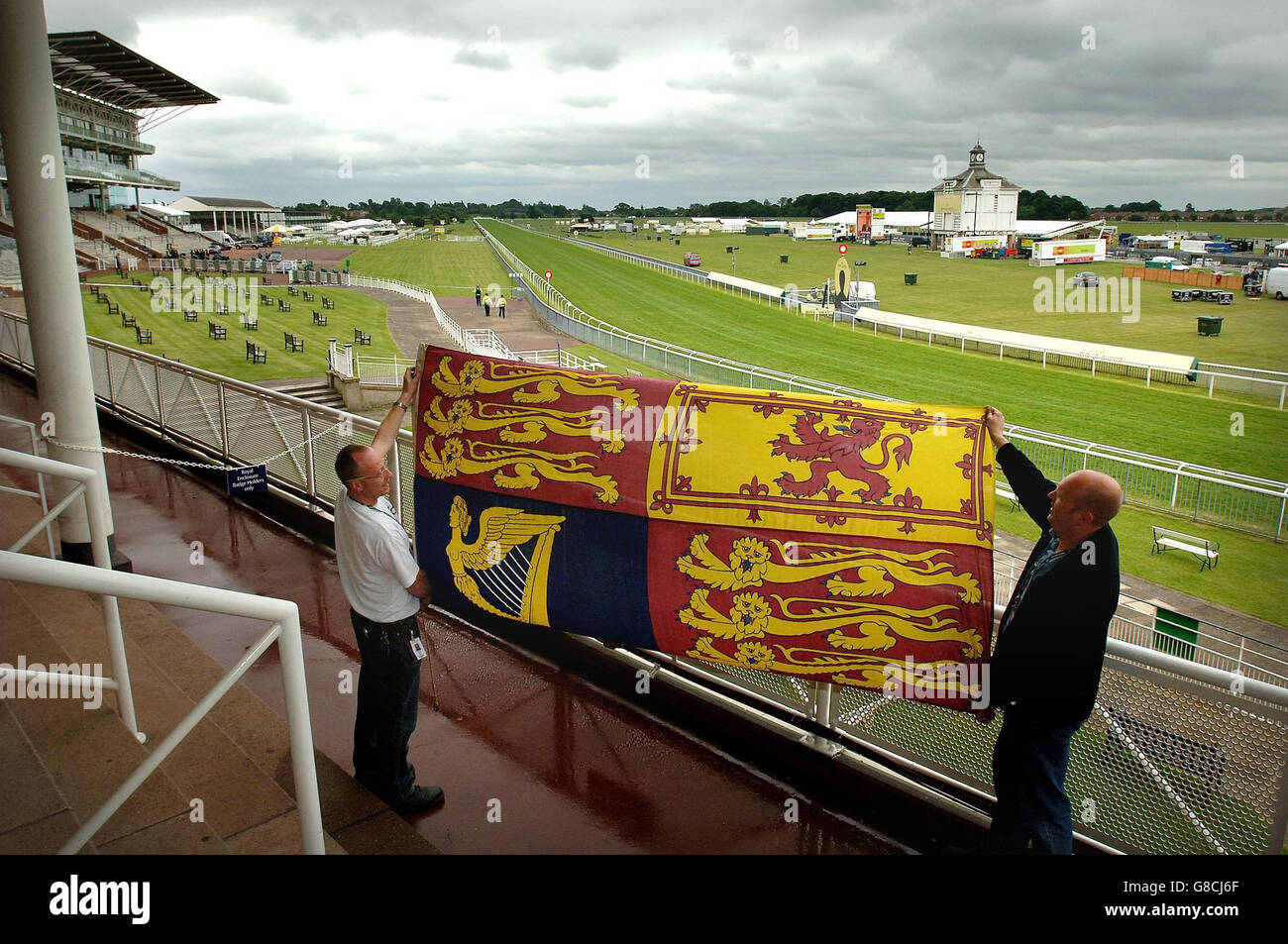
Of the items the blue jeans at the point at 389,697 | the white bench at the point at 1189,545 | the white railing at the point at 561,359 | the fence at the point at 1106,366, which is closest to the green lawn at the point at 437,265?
the white railing at the point at 561,359

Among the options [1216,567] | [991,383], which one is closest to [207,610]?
[1216,567]

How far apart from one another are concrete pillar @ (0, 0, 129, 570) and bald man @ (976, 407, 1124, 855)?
541cm

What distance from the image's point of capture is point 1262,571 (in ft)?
57.9

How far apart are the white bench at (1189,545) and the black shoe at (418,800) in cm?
1822

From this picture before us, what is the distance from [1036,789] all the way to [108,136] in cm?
9152

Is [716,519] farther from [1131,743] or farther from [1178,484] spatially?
[1178,484]

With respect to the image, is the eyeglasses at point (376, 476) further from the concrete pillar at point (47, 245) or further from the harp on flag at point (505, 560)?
Result: the concrete pillar at point (47, 245)

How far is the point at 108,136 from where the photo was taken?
74.7 metres

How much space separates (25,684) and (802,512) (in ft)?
9.82

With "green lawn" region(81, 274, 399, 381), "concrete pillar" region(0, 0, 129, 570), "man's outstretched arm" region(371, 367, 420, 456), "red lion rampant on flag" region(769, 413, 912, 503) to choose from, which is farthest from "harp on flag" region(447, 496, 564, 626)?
"green lawn" region(81, 274, 399, 381)

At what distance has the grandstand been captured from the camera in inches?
2384

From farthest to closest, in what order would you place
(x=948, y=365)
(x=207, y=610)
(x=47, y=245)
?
(x=948, y=365) < (x=47, y=245) < (x=207, y=610)
